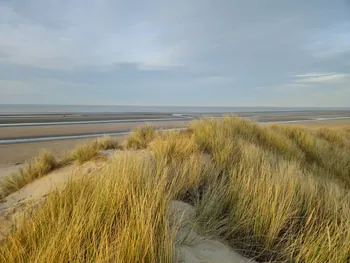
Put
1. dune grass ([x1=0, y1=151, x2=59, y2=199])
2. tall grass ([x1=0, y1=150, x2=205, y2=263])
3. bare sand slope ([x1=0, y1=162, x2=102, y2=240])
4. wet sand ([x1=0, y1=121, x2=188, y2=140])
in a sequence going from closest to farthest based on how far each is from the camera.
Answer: tall grass ([x1=0, y1=150, x2=205, y2=263]) < bare sand slope ([x1=0, y1=162, x2=102, y2=240]) < dune grass ([x1=0, y1=151, x2=59, y2=199]) < wet sand ([x1=0, y1=121, x2=188, y2=140])

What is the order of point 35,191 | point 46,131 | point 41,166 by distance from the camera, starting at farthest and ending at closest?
point 46,131, point 41,166, point 35,191

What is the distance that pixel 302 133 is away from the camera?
906 centimetres

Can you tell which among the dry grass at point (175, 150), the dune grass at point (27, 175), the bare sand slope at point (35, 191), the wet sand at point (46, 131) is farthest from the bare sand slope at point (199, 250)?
the wet sand at point (46, 131)

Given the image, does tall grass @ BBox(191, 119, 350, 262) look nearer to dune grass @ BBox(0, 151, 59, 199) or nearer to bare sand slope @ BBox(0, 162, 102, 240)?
bare sand slope @ BBox(0, 162, 102, 240)

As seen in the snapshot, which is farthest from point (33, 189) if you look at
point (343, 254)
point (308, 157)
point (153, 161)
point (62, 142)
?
point (308, 157)

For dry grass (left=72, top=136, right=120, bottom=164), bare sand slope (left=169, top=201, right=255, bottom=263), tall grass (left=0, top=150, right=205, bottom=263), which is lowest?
bare sand slope (left=169, top=201, right=255, bottom=263)

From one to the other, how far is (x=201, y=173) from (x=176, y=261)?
2.14 m

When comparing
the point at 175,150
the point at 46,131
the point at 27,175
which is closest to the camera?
the point at 175,150

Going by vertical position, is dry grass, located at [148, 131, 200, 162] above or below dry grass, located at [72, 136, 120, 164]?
above

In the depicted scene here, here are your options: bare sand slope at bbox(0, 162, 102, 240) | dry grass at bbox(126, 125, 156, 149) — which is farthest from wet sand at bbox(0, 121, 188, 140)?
bare sand slope at bbox(0, 162, 102, 240)

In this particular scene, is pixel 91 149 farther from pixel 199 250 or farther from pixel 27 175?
pixel 199 250

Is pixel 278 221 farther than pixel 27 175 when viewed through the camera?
No

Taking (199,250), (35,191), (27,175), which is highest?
(199,250)

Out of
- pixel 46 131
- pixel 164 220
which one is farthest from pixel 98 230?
pixel 46 131
